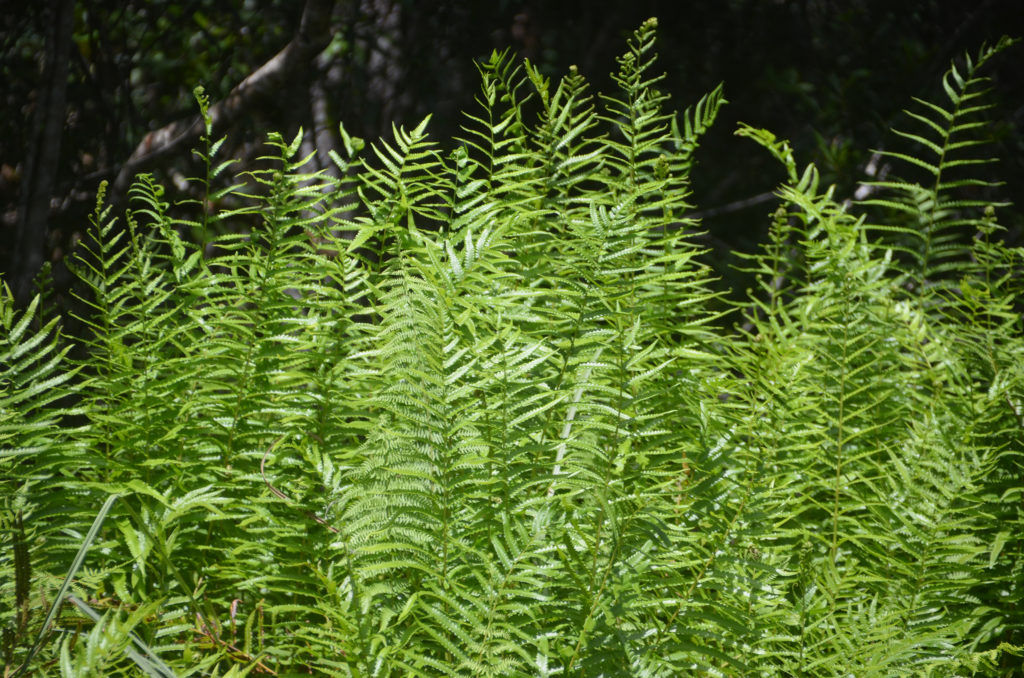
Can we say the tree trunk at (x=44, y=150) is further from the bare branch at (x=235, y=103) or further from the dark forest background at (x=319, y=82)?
the bare branch at (x=235, y=103)

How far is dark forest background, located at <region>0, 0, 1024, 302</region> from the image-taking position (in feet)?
7.74

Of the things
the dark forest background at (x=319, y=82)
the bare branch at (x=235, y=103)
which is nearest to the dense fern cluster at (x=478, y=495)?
the dark forest background at (x=319, y=82)

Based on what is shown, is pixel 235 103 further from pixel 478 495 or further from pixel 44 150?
pixel 478 495

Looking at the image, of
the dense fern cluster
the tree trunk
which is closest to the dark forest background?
the tree trunk

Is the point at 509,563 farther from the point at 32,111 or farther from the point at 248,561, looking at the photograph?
the point at 32,111

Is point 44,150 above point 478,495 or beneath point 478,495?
above

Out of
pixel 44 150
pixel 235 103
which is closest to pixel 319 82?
pixel 235 103

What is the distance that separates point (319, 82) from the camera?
8.32 ft

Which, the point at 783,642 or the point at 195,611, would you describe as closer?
the point at 195,611

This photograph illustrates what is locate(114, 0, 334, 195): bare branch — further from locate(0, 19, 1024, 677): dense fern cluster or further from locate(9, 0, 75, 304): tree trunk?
locate(0, 19, 1024, 677): dense fern cluster

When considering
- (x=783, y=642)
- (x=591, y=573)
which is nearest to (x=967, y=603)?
(x=783, y=642)

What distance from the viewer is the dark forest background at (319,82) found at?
2359 millimetres

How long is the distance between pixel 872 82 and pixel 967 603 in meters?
3.02

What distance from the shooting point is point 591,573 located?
0.79 meters
